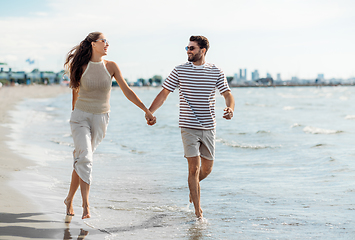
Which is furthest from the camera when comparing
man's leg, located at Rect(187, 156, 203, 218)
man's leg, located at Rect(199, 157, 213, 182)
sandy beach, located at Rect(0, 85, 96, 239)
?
man's leg, located at Rect(199, 157, 213, 182)

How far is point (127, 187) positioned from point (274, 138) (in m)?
8.92

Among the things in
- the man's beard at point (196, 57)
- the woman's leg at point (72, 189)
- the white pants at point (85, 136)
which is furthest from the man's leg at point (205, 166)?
the woman's leg at point (72, 189)

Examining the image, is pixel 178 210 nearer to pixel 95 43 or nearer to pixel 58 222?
pixel 58 222

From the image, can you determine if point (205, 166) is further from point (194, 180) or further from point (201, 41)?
point (201, 41)

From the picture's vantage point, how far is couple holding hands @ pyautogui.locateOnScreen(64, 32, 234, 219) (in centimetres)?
417

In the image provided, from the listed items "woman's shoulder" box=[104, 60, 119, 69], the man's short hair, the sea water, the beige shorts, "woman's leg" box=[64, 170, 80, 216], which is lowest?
the sea water

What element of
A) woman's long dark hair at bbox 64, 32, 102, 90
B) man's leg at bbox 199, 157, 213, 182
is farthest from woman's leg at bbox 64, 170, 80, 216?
man's leg at bbox 199, 157, 213, 182

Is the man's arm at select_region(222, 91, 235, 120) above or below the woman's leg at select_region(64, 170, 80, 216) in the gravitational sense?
above

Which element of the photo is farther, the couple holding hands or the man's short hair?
the man's short hair

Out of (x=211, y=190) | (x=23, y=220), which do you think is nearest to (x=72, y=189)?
(x=23, y=220)

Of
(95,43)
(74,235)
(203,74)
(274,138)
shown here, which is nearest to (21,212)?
(74,235)

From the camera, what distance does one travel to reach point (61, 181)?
657cm

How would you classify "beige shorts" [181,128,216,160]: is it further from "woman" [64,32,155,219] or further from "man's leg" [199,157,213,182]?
"woman" [64,32,155,219]

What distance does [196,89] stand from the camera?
455cm
